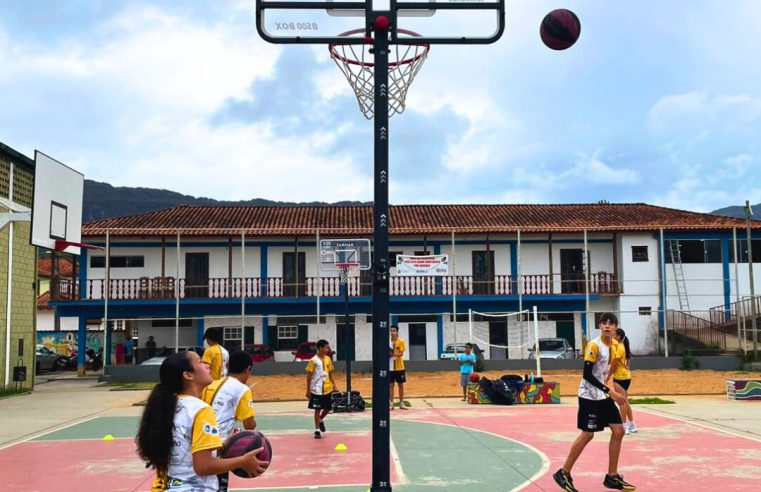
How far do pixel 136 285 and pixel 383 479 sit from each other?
2856cm

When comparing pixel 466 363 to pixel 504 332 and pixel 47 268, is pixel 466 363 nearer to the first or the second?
pixel 504 332

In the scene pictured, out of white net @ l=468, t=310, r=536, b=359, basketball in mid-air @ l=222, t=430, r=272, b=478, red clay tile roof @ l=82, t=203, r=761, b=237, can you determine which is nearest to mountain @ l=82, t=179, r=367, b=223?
red clay tile roof @ l=82, t=203, r=761, b=237

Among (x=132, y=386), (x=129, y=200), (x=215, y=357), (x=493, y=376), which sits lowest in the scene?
(x=132, y=386)

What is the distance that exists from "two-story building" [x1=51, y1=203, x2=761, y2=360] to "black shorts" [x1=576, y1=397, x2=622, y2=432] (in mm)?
23263

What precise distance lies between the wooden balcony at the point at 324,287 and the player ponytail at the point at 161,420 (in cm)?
2694

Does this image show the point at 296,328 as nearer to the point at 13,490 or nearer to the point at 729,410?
the point at 729,410

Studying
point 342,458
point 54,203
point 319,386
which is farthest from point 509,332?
point 342,458

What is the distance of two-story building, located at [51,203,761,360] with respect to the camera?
104 ft

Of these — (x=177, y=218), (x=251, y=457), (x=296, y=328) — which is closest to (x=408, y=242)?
(x=296, y=328)

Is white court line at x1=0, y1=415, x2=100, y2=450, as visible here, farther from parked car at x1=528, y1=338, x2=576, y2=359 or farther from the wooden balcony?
parked car at x1=528, y1=338, x2=576, y2=359

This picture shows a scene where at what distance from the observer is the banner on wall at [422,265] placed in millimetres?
28516

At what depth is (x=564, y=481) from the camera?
7.57 metres

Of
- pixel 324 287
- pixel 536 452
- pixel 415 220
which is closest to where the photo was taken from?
pixel 536 452

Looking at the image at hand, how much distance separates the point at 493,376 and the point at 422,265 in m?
5.64
